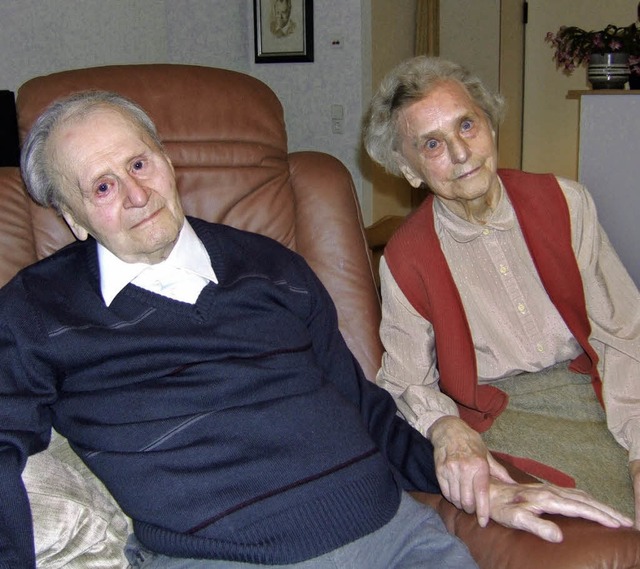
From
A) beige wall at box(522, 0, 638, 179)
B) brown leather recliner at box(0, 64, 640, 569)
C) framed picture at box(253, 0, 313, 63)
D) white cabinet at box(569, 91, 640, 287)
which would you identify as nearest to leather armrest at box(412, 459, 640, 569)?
brown leather recliner at box(0, 64, 640, 569)

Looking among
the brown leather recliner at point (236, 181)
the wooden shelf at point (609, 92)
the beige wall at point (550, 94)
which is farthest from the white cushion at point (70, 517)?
the beige wall at point (550, 94)

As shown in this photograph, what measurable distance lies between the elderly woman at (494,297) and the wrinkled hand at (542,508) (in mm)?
262

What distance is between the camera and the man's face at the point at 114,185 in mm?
1388

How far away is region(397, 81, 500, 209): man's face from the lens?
160 cm

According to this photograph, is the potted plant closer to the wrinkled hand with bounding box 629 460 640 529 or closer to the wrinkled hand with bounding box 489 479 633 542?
the wrinkled hand with bounding box 629 460 640 529

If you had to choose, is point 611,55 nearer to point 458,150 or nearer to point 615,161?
point 615,161

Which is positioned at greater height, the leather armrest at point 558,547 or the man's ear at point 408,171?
the man's ear at point 408,171

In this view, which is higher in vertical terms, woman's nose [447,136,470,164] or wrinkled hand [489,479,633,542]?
woman's nose [447,136,470,164]

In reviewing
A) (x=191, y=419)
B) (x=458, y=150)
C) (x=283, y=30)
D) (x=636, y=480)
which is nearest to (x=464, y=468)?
(x=636, y=480)

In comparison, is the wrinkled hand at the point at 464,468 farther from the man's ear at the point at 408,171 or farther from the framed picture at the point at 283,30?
the framed picture at the point at 283,30

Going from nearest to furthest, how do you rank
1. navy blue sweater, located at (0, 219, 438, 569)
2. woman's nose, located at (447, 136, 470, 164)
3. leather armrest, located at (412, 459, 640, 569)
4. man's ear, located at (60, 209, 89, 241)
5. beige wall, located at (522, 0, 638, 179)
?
leather armrest, located at (412, 459, 640, 569)
navy blue sweater, located at (0, 219, 438, 569)
man's ear, located at (60, 209, 89, 241)
woman's nose, located at (447, 136, 470, 164)
beige wall, located at (522, 0, 638, 179)

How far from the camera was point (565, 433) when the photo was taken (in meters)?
1.62

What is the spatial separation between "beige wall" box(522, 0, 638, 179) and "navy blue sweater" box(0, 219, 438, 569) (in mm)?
3683

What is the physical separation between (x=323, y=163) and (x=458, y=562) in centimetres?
91
